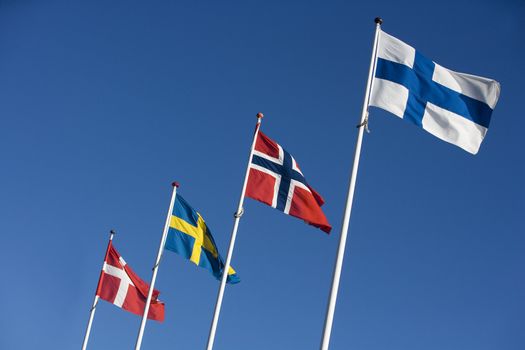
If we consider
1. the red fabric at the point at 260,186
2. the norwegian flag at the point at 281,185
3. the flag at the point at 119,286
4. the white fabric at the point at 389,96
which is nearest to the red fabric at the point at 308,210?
the norwegian flag at the point at 281,185

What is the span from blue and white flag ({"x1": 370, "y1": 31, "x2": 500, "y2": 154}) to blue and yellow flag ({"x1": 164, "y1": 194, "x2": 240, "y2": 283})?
29.1ft

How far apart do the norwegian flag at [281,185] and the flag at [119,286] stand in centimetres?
857

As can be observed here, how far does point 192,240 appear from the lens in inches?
813

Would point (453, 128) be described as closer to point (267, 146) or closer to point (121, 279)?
point (267, 146)

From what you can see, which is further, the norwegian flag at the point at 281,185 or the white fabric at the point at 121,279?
the white fabric at the point at 121,279

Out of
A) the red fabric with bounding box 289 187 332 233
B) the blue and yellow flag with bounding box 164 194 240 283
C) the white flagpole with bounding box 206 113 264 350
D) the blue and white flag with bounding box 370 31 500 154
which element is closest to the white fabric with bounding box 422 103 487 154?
the blue and white flag with bounding box 370 31 500 154

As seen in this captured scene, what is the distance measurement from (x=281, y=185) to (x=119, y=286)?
9528 mm

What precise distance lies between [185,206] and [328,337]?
36.8 ft

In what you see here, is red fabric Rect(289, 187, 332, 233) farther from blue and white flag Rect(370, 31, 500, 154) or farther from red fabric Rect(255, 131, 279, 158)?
blue and white flag Rect(370, 31, 500, 154)

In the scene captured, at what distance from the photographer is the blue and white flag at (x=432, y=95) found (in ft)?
43.8

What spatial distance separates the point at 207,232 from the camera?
67.6 feet

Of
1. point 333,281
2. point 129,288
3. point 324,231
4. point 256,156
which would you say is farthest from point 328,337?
point 129,288

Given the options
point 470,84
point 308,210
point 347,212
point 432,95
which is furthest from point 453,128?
point 308,210

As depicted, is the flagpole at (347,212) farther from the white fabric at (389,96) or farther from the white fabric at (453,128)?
the white fabric at (453,128)
